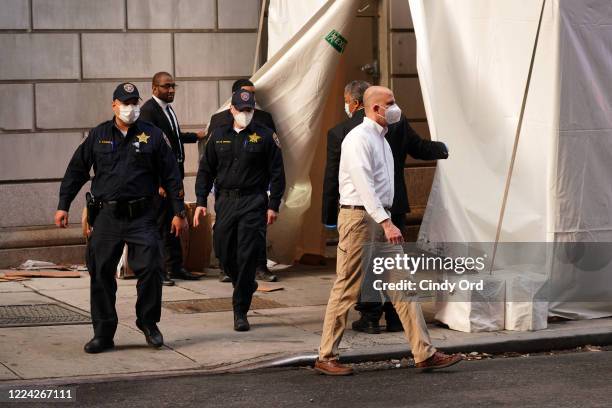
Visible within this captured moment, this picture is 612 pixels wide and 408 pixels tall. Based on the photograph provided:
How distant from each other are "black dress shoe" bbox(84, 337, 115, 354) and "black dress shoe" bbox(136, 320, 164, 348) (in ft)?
0.86

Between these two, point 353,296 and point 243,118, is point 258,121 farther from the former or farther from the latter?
point 353,296

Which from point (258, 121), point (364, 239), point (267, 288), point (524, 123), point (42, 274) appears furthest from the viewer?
point (42, 274)

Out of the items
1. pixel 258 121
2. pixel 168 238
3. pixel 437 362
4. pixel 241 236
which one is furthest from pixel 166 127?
pixel 437 362

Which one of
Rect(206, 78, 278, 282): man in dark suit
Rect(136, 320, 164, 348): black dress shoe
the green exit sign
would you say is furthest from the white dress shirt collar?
the green exit sign

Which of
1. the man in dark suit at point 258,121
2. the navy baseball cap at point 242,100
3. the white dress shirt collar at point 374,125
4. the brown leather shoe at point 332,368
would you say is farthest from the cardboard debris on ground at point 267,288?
the white dress shirt collar at point 374,125

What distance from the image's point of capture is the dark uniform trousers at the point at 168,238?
1162 cm

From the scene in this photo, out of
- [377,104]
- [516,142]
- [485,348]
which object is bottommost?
[485,348]

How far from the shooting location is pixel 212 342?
28.9ft

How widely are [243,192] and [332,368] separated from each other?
1.98m

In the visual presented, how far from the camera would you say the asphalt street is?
23.0 feet

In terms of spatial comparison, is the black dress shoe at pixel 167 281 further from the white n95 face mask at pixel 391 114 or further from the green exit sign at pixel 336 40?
the white n95 face mask at pixel 391 114

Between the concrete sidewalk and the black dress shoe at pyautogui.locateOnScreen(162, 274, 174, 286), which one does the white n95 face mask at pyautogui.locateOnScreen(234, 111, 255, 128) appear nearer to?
the concrete sidewalk

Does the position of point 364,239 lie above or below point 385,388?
above

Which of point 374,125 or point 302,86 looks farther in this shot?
point 302,86
